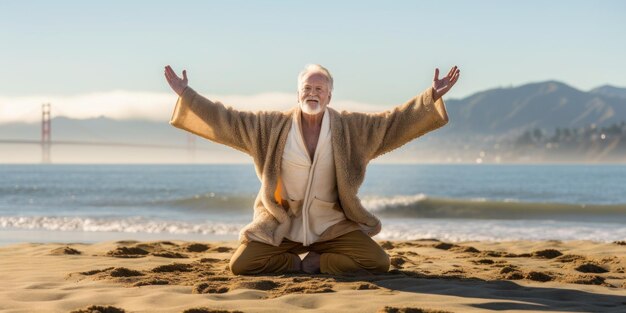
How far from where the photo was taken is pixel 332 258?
16.9 ft

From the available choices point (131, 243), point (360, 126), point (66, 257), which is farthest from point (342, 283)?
point (131, 243)

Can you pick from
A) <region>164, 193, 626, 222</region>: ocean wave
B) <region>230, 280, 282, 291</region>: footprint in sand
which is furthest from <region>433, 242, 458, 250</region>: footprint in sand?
<region>164, 193, 626, 222</region>: ocean wave

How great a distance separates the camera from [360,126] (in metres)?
5.18

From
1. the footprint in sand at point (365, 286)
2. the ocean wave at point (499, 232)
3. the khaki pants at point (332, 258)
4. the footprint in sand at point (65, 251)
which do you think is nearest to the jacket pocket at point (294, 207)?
the khaki pants at point (332, 258)

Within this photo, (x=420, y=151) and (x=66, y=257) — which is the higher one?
(x=420, y=151)

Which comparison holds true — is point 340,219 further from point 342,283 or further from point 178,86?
point 178,86

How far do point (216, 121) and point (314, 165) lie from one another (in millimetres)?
735

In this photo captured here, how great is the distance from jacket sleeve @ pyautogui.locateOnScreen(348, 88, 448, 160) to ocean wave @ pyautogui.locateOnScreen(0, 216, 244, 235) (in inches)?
249

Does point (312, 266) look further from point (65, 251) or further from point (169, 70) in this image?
point (65, 251)

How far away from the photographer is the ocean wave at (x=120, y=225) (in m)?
11.7

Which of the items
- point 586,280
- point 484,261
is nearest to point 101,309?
point 586,280

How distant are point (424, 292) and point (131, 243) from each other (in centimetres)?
397

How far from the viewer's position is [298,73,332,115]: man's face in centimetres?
495

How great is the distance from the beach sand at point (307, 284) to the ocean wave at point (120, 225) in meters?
5.01
